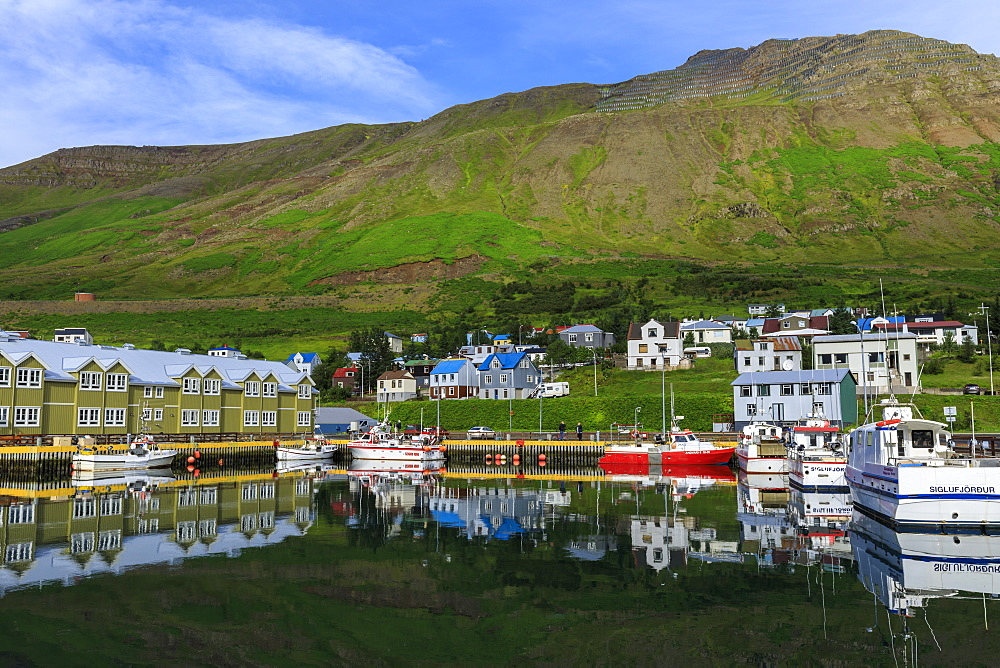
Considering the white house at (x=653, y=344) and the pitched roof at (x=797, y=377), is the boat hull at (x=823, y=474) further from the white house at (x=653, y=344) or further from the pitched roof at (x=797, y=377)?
the white house at (x=653, y=344)

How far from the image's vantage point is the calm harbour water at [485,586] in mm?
18938

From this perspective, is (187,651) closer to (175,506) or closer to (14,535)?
(14,535)

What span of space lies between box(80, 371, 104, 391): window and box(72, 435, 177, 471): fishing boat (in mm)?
9616

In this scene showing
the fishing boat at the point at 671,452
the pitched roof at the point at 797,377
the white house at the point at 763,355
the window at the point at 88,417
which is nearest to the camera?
the fishing boat at the point at 671,452

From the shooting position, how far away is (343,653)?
60.8ft

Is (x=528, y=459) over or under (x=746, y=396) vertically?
under

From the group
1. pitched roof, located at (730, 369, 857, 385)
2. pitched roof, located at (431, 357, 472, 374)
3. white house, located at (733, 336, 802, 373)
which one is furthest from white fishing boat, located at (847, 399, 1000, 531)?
pitched roof, located at (431, 357, 472, 374)

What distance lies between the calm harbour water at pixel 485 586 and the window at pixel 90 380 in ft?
108

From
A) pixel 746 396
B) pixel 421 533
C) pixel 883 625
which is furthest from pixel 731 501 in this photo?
pixel 746 396

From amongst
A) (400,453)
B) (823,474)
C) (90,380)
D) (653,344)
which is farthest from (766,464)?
(653,344)

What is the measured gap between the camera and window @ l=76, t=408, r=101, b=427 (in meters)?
74.9

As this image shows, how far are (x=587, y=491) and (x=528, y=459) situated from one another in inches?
1116

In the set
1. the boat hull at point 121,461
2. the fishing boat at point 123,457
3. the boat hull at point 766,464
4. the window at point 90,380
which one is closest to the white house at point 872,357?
the boat hull at point 766,464

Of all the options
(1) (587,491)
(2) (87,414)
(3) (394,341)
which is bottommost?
(1) (587,491)
